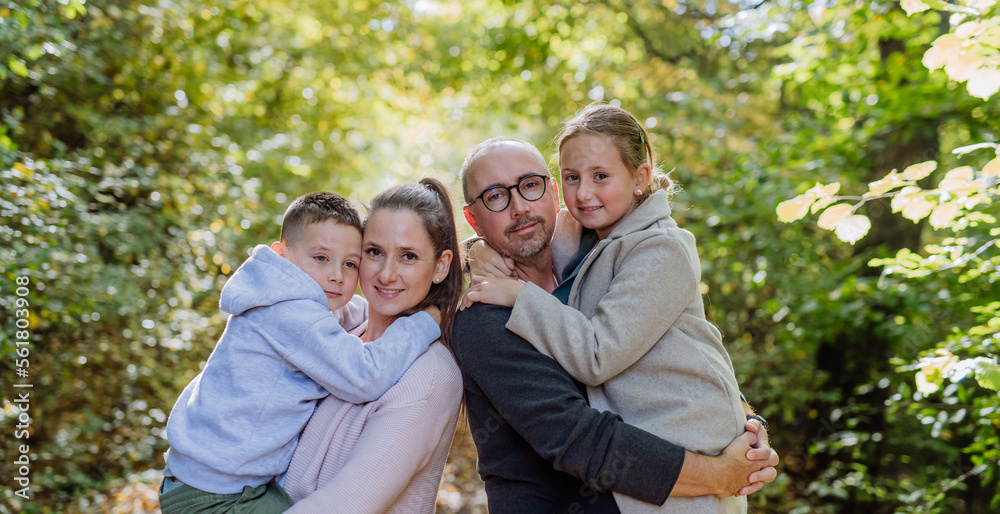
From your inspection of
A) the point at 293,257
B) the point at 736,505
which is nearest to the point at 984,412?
the point at 736,505

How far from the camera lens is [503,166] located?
2344 mm

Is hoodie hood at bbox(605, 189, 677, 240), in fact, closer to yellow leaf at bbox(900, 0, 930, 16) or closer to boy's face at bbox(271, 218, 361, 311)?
boy's face at bbox(271, 218, 361, 311)

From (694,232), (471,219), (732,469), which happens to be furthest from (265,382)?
(694,232)

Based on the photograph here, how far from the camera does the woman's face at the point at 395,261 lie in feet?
7.06

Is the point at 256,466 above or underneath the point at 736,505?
above

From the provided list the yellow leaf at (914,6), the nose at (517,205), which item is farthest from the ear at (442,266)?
the yellow leaf at (914,6)

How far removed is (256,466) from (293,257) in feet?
2.21

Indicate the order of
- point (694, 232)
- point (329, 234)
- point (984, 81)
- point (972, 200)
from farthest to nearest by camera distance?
point (694, 232) → point (972, 200) → point (984, 81) → point (329, 234)

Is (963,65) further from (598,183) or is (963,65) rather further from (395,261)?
(395,261)

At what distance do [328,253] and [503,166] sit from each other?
2.20ft

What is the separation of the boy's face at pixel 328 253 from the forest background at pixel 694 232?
176 centimetres

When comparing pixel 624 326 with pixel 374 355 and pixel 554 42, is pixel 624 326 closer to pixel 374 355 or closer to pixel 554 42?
pixel 374 355

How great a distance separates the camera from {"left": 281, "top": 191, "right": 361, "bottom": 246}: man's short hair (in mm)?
2219

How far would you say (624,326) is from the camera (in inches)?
74.2
